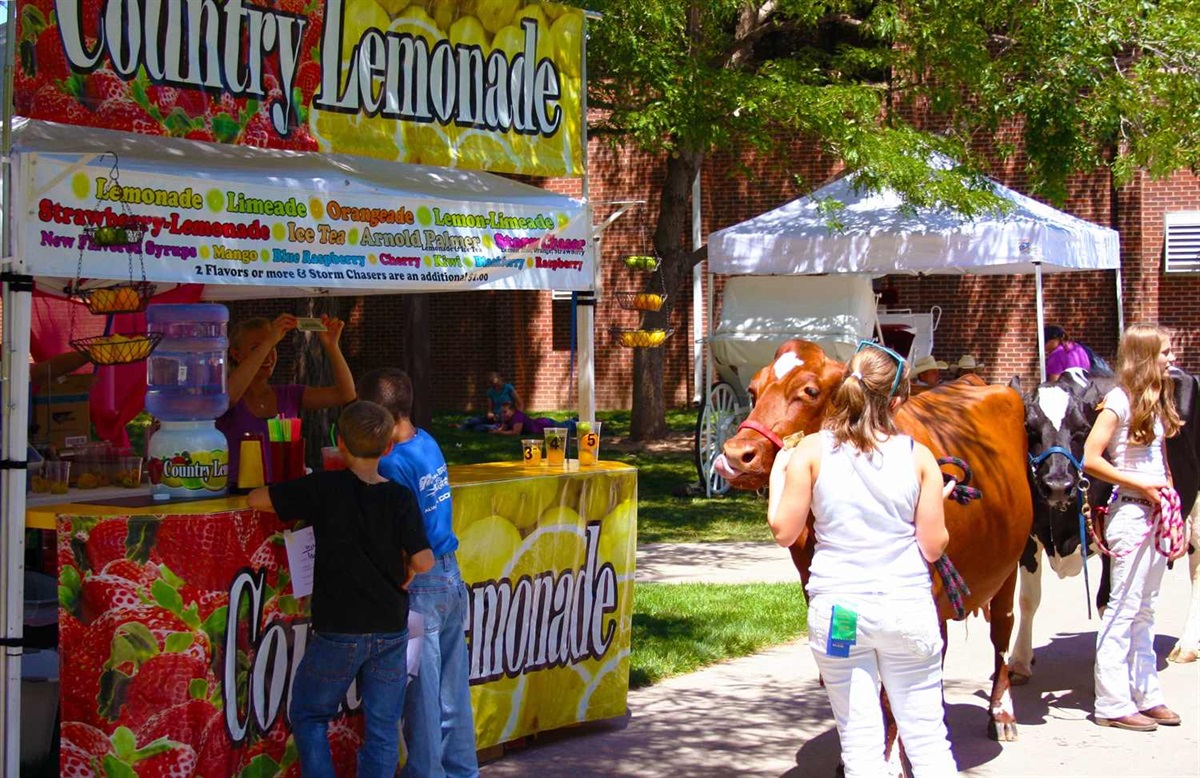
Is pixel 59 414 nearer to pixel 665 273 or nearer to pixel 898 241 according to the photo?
pixel 898 241

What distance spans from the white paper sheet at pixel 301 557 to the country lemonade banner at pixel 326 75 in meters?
1.73

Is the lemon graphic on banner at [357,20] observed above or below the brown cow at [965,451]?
above

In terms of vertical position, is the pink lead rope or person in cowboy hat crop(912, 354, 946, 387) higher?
person in cowboy hat crop(912, 354, 946, 387)

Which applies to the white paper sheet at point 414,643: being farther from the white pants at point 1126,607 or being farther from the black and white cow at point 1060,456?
the white pants at point 1126,607

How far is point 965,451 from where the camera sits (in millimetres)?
6172

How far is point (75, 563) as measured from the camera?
5.00 metres

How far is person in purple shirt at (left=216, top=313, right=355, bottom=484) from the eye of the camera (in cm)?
614

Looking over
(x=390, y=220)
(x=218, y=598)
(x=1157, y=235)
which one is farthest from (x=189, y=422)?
(x=1157, y=235)

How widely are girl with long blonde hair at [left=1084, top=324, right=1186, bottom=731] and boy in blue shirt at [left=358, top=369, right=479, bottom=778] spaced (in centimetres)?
323

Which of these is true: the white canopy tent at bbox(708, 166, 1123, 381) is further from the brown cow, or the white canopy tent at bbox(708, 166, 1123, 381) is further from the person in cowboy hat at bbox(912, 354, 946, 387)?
the brown cow

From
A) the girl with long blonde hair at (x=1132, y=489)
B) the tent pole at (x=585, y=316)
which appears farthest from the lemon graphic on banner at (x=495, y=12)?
the girl with long blonde hair at (x=1132, y=489)

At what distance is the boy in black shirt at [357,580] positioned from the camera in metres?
4.94

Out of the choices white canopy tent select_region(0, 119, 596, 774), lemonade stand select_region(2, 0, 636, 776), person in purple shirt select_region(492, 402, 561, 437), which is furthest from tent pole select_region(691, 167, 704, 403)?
lemonade stand select_region(2, 0, 636, 776)

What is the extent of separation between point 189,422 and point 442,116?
79.7 inches
